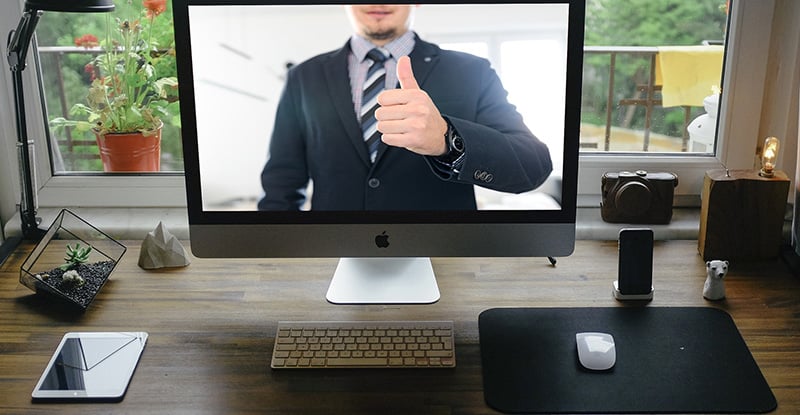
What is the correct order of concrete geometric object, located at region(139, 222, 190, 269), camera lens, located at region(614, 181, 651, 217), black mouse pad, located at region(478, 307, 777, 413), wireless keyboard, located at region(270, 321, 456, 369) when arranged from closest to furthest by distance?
black mouse pad, located at region(478, 307, 777, 413) < wireless keyboard, located at region(270, 321, 456, 369) < concrete geometric object, located at region(139, 222, 190, 269) < camera lens, located at region(614, 181, 651, 217)

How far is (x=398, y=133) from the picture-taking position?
1.41m

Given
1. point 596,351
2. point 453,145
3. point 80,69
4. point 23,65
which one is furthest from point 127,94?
point 596,351

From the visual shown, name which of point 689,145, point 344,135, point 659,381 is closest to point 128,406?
point 344,135

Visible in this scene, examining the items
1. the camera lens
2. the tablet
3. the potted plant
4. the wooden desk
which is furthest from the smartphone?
the potted plant

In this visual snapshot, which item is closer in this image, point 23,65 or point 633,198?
point 23,65

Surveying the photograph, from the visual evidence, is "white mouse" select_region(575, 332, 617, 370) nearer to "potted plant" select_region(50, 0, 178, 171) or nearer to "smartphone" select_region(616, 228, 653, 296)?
"smartphone" select_region(616, 228, 653, 296)

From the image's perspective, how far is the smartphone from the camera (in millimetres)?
1517

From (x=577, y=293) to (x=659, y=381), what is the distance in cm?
33

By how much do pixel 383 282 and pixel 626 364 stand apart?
48cm

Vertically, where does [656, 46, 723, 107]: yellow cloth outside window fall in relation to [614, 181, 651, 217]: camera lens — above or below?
above

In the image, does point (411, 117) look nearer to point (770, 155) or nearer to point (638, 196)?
point (638, 196)

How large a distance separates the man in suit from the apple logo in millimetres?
54

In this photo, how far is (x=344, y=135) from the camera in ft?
4.69

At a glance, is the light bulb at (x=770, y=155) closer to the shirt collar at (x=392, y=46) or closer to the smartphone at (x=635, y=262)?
the smartphone at (x=635, y=262)
